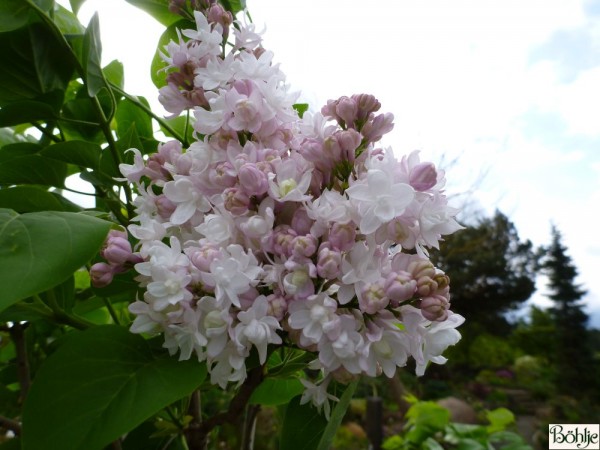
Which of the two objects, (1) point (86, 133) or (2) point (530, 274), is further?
(2) point (530, 274)

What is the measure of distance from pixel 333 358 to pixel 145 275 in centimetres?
10

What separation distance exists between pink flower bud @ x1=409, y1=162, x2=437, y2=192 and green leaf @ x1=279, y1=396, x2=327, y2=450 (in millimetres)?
155

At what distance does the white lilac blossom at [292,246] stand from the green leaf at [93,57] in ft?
0.33

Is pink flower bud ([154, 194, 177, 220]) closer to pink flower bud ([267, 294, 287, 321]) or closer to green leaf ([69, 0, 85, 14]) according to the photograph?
pink flower bud ([267, 294, 287, 321])

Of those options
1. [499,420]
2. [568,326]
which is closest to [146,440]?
[499,420]

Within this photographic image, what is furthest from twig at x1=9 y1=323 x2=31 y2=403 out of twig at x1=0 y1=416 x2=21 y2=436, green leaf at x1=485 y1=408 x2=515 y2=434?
green leaf at x1=485 y1=408 x2=515 y2=434

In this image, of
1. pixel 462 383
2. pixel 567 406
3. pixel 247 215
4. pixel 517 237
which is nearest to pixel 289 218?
pixel 247 215

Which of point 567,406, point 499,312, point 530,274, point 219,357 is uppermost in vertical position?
point 530,274

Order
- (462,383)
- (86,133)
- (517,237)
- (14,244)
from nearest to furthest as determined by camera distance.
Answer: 1. (14,244)
2. (86,133)
3. (462,383)
4. (517,237)

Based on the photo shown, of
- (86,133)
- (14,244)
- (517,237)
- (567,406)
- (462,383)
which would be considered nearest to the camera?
(14,244)

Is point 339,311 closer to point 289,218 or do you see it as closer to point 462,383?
point 289,218

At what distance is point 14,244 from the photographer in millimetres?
216

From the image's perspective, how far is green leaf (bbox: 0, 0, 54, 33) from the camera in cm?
33

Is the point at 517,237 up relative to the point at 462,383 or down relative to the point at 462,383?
up
